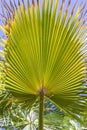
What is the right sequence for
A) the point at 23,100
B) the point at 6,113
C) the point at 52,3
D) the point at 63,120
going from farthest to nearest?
the point at 63,120 → the point at 6,113 → the point at 23,100 → the point at 52,3

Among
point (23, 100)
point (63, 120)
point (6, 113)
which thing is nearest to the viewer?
point (23, 100)

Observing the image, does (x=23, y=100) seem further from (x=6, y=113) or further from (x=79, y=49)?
(x=79, y=49)

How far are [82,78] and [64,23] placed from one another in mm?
362

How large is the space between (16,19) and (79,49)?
0.41 metres

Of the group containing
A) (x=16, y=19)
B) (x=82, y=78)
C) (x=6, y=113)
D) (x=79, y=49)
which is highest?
(x=16, y=19)

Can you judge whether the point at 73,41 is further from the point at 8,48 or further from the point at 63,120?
the point at 63,120

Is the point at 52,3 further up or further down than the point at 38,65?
further up

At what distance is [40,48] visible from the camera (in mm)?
2070

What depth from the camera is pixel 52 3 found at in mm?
2008

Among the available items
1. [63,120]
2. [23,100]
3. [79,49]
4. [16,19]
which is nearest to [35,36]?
[16,19]

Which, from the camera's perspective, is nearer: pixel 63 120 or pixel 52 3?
pixel 52 3

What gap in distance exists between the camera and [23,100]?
2.14 m

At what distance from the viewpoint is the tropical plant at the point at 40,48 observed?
79.3 inches

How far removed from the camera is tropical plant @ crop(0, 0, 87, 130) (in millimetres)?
2014
